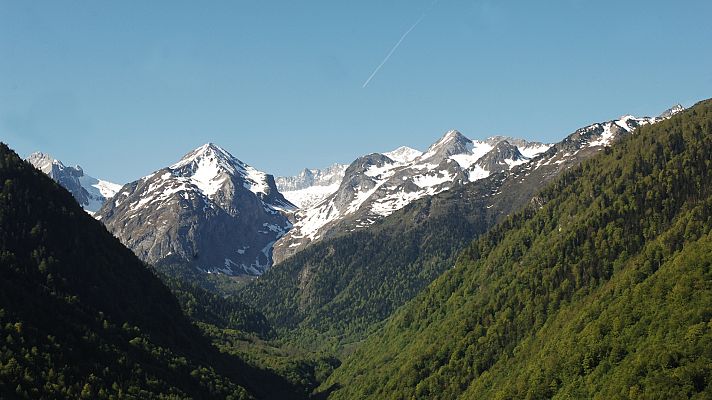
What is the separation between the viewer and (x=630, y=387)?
7854 inches

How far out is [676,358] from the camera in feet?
654

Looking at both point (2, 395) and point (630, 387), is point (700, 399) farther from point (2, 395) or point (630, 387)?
point (2, 395)

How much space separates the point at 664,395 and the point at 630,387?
1049 cm

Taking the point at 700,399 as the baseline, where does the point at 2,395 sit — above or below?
above

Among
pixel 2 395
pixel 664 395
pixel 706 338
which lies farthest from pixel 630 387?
pixel 2 395

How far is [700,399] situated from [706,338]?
828 inches

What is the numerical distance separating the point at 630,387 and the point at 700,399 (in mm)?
19588

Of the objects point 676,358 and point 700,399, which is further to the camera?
point 676,358

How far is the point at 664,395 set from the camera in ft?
625

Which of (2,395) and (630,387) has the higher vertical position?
(2,395)

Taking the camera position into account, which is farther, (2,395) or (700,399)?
(2,395)

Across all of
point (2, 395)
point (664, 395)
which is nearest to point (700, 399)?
point (664, 395)

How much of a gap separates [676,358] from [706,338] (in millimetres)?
9169

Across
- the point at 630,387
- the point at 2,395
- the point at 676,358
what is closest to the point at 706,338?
the point at 676,358
